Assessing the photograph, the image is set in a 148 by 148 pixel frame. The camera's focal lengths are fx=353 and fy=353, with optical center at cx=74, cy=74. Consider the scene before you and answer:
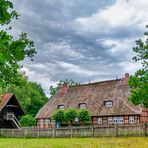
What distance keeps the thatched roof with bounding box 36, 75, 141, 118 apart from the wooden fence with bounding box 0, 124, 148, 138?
51.8 ft

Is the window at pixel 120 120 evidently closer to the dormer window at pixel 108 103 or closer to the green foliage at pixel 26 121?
the dormer window at pixel 108 103

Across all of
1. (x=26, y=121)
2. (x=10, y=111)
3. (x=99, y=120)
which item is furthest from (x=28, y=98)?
(x=99, y=120)

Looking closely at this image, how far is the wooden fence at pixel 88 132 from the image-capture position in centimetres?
3378

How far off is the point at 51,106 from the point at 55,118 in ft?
25.7

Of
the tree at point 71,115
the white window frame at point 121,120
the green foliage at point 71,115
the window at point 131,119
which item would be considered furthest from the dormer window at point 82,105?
the window at point 131,119

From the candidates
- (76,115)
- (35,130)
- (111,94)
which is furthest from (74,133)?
(111,94)

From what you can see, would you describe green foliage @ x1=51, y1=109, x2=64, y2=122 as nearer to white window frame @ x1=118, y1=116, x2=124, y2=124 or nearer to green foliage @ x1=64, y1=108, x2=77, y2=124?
green foliage @ x1=64, y1=108, x2=77, y2=124

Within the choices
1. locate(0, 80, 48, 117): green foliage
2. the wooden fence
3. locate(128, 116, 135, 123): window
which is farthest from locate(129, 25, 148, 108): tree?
locate(0, 80, 48, 117): green foliage

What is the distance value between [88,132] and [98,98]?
69.0 ft

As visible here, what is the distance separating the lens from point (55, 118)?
55094 millimetres

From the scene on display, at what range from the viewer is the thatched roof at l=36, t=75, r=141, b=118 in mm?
53125

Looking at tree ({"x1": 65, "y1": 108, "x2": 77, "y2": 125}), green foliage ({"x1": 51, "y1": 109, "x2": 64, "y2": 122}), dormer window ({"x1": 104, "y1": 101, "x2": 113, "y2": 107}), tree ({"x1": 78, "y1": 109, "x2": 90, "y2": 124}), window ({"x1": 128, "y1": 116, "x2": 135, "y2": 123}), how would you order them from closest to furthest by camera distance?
window ({"x1": 128, "y1": 116, "x2": 135, "y2": 123}) < tree ({"x1": 78, "y1": 109, "x2": 90, "y2": 124}) < tree ({"x1": 65, "y1": 108, "x2": 77, "y2": 125}) < green foliage ({"x1": 51, "y1": 109, "x2": 64, "y2": 122}) < dormer window ({"x1": 104, "y1": 101, "x2": 113, "y2": 107})

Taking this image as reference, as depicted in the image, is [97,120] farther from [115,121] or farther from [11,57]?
[11,57]

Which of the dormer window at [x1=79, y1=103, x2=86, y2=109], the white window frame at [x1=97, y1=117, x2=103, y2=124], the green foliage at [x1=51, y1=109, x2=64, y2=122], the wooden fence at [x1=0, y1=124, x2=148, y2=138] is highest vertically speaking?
the dormer window at [x1=79, y1=103, x2=86, y2=109]
